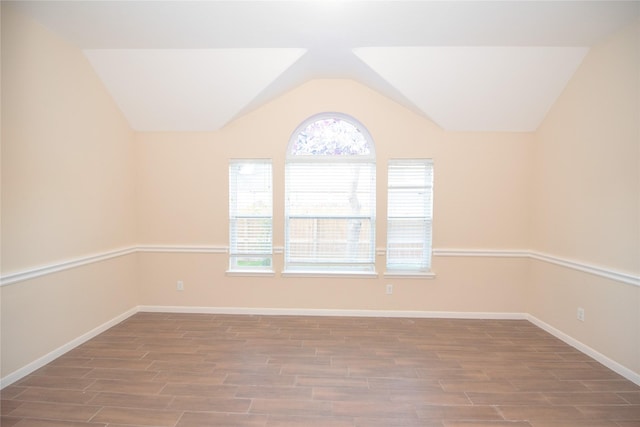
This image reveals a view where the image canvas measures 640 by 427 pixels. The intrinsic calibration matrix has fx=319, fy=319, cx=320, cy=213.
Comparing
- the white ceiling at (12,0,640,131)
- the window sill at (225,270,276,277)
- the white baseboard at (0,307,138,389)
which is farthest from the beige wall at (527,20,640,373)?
the white baseboard at (0,307,138,389)

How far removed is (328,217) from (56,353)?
3002mm

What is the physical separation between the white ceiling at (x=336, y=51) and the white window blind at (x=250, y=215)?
0.68 metres

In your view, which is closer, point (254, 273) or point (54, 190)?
point (54, 190)

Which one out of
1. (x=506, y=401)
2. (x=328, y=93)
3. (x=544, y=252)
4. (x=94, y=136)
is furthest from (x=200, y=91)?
(x=544, y=252)

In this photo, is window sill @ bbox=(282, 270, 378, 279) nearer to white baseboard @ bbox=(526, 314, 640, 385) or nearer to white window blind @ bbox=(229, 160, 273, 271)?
white window blind @ bbox=(229, 160, 273, 271)

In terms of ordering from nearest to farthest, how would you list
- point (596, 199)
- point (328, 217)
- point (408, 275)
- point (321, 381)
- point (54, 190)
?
point (321, 381)
point (54, 190)
point (596, 199)
point (408, 275)
point (328, 217)

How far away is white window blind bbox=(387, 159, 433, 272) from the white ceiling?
662 millimetres

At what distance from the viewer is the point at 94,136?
10.9 ft

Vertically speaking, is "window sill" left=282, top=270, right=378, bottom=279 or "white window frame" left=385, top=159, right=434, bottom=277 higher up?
"white window frame" left=385, top=159, right=434, bottom=277

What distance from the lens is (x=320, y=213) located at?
161 inches

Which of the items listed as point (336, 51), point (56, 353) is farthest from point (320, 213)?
point (56, 353)

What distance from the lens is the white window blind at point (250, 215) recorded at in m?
4.06

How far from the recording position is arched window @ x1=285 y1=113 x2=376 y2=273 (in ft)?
13.3

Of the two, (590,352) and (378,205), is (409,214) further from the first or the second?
(590,352)
